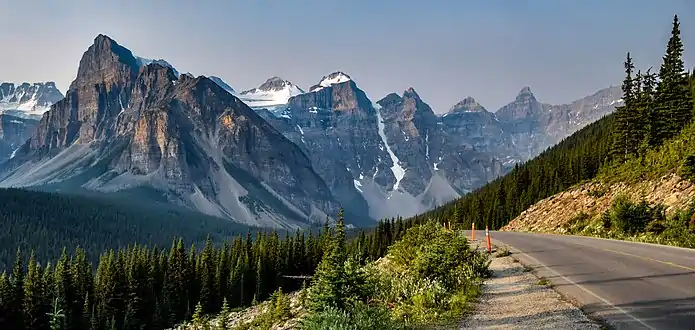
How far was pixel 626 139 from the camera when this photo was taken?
218ft

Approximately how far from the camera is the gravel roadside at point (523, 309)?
11656mm

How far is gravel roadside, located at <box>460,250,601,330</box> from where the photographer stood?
11656 millimetres

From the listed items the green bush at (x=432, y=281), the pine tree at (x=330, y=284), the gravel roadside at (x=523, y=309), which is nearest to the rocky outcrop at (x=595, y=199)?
the green bush at (x=432, y=281)

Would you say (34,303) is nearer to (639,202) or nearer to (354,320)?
(639,202)

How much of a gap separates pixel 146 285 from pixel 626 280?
89.7m

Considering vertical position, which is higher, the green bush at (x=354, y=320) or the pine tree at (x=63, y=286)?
the green bush at (x=354, y=320)

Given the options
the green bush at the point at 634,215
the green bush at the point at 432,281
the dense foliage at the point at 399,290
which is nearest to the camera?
the dense foliage at the point at 399,290

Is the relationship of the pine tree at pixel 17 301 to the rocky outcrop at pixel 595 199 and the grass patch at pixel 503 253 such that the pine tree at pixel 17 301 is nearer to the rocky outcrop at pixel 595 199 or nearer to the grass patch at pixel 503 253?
the rocky outcrop at pixel 595 199

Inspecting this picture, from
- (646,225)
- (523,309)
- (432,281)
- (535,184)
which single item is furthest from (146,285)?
(523,309)

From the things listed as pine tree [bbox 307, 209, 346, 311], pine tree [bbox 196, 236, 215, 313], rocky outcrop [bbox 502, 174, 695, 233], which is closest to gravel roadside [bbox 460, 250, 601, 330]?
pine tree [bbox 307, 209, 346, 311]

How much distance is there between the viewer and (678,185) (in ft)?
121

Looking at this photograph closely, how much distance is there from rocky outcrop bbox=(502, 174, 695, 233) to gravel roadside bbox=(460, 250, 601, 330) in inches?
835

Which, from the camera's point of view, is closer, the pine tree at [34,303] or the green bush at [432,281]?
the green bush at [432,281]

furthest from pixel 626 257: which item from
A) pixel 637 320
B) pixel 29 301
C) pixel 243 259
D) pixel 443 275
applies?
pixel 243 259
